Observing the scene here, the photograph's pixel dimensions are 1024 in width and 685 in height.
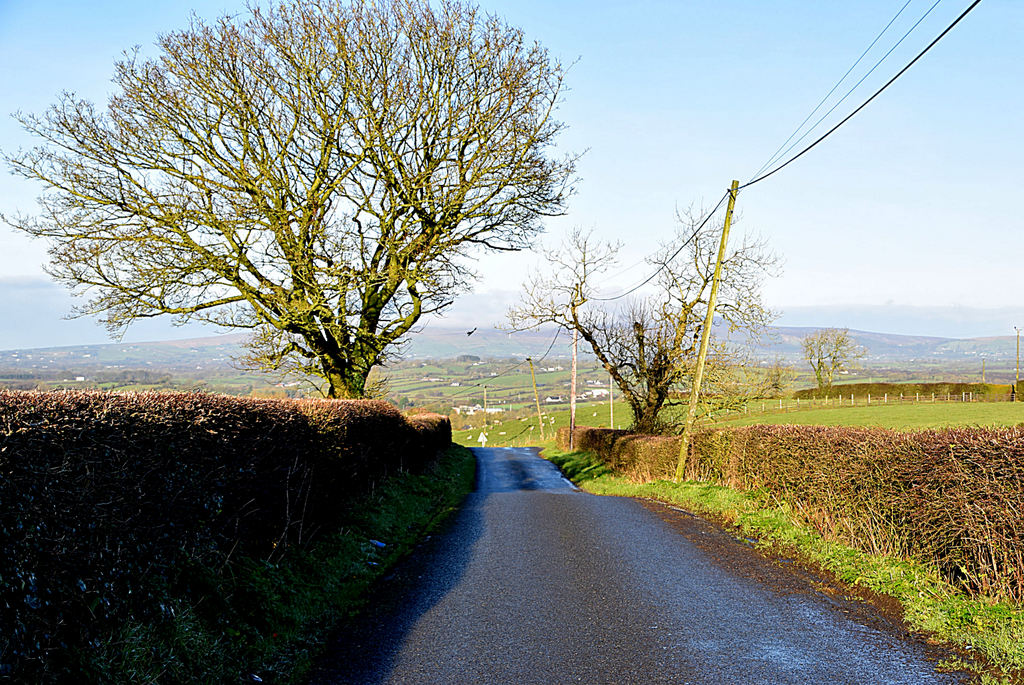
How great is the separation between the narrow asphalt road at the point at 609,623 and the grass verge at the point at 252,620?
0.33 meters

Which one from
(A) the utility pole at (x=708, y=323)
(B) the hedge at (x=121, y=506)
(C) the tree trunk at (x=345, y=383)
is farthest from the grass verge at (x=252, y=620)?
(A) the utility pole at (x=708, y=323)

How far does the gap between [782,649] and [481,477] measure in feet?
78.7

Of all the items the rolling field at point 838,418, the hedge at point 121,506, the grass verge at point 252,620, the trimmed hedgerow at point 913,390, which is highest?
the hedge at point 121,506

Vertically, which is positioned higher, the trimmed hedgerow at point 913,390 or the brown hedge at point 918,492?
the brown hedge at point 918,492

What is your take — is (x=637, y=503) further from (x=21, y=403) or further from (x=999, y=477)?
(x=21, y=403)

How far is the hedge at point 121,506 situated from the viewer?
3656 millimetres

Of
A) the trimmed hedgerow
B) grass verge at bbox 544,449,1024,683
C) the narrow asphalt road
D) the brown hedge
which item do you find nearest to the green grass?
the trimmed hedgerow

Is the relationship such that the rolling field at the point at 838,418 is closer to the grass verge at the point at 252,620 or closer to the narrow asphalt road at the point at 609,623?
the narrow asphalt road at the point at 609,623

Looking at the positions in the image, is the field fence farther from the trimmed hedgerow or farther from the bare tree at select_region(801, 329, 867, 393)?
the bare tree at select_region(801, 329, 867, 393)

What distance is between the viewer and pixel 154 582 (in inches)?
191

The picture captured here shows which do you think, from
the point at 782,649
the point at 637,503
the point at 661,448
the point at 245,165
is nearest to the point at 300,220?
the point at 245,165

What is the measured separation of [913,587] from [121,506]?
6920mm

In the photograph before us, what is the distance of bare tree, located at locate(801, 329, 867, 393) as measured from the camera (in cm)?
8769

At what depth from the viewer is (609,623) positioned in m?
5.99
